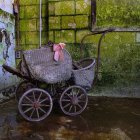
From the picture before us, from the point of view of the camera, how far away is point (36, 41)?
7637mm

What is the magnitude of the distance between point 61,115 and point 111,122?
0.97 metres

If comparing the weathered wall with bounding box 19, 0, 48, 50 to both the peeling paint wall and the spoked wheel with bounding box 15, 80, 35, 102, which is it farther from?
the spoked wheel with bounding box 15, 80, 35, 102

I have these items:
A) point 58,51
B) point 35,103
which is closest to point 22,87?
point 35,103

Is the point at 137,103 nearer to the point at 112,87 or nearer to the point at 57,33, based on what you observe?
the point at 112,87

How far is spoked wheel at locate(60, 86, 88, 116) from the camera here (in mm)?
5449

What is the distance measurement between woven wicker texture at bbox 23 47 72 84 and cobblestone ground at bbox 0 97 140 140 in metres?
0.76

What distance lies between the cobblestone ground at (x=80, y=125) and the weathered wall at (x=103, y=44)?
3.13 feet

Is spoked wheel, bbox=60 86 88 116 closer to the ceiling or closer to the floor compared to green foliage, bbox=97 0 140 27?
closer to the floor

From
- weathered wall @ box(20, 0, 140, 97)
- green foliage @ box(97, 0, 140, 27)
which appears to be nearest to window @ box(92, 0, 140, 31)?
green foliage @ box(97, 0, 140, 27)

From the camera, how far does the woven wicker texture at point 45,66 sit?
5.07 metres

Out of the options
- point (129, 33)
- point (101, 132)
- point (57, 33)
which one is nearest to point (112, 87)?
point (129, 33)

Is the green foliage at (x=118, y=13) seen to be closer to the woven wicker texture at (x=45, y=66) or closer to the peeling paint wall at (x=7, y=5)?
the peeling paint wall at (x=7, y=5)

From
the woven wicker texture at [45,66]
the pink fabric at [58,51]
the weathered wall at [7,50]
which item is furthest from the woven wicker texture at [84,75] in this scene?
the weathered wall at [7,50]

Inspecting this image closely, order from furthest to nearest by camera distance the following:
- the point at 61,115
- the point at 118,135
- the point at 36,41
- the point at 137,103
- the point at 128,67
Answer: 1. the point at 36,41
2. the point at 128,67
3. the point at 137,103
4. the point at 61,115
5. the point at 118,135
